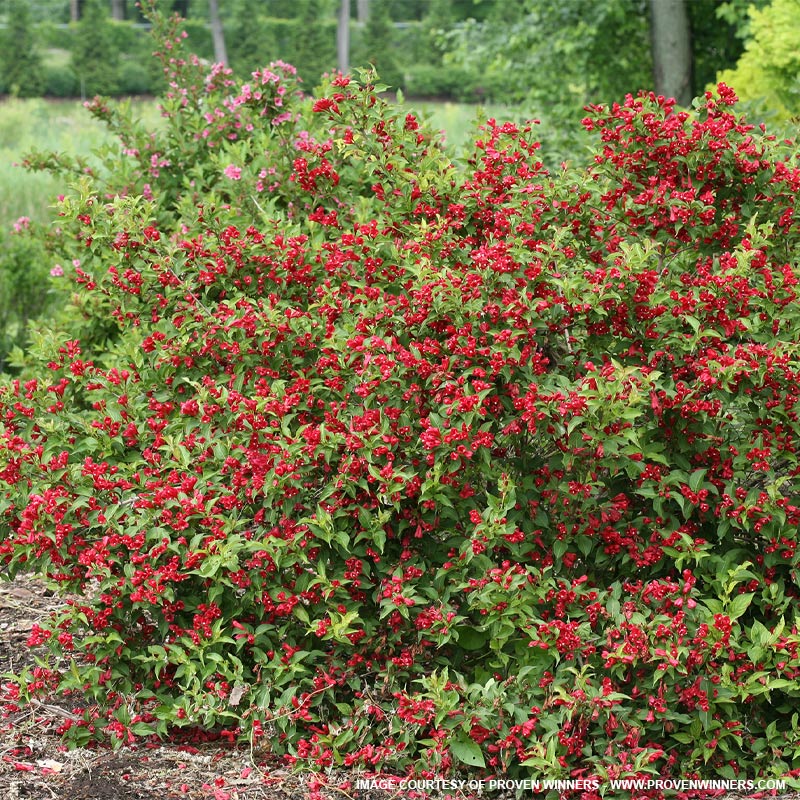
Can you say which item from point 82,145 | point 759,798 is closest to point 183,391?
point 759,798

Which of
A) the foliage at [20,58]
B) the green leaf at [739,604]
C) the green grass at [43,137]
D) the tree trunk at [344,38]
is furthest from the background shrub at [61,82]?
the green leaf at [739,604]

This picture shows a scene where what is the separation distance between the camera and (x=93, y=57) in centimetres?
2753

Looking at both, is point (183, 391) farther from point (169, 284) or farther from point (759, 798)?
point (759, 798)

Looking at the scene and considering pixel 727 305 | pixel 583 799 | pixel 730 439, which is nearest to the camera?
pixel 583 799

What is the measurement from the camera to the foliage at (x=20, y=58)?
26172mm

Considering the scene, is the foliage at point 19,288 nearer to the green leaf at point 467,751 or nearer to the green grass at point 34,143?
the green grass at point 34,143

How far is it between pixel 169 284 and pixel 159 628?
4.09 ft

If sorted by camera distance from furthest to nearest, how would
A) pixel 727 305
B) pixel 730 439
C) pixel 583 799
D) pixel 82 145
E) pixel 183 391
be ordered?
pixel 82 145, pixel 183 391, pixel 730 439, pixel 727 305, pixel 583 799

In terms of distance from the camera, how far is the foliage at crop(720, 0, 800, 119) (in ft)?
25.3

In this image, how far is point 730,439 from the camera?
3.34 metres

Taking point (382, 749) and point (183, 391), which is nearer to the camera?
point (382, 749)

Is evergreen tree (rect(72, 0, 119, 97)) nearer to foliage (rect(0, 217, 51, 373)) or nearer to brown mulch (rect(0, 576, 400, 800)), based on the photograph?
foliage (rect(0, 217, 51, 373))

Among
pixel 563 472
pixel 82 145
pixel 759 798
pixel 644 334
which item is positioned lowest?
pixel 759 798

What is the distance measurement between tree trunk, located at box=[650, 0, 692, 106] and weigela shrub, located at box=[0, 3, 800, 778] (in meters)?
6.93
